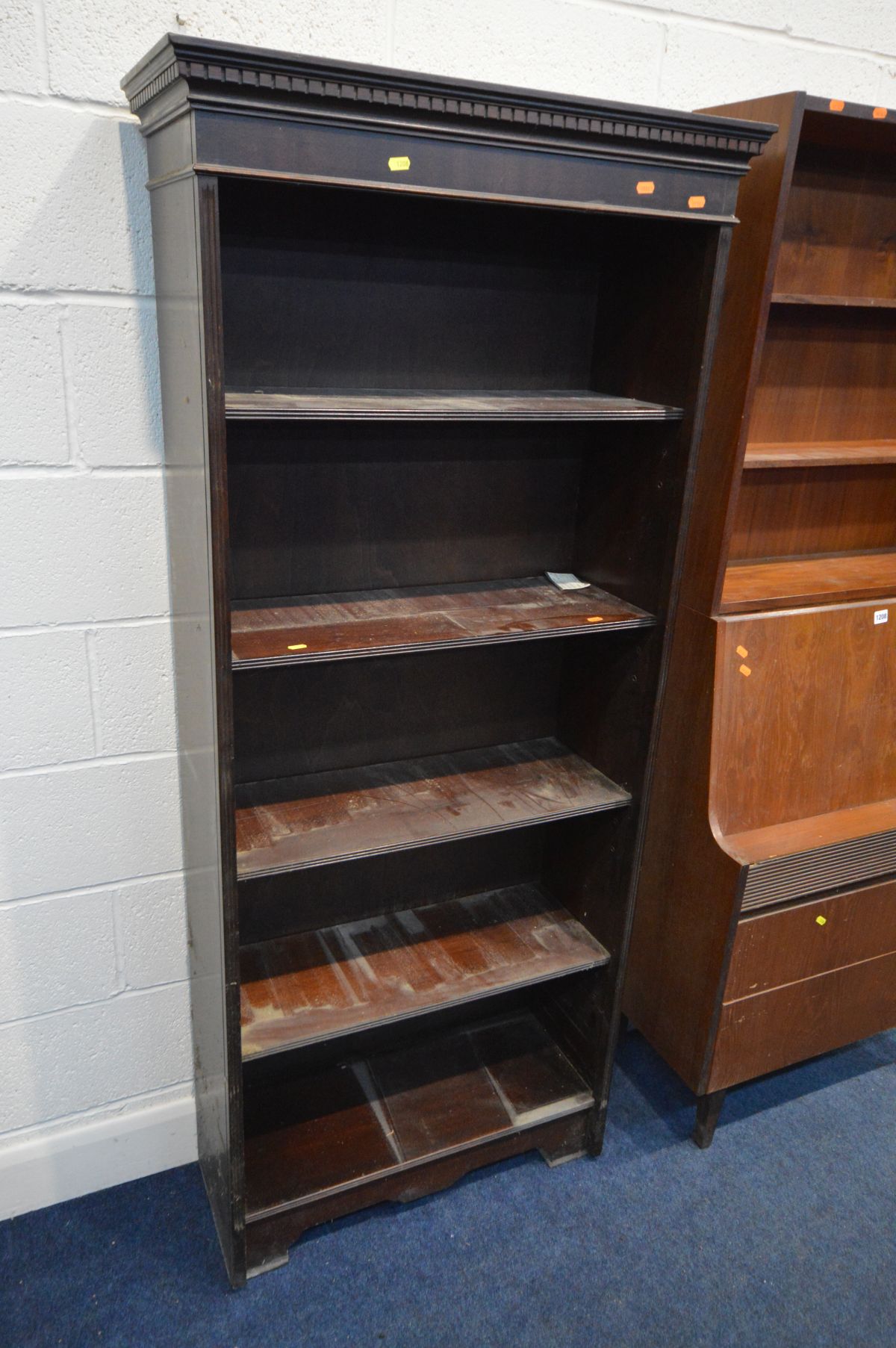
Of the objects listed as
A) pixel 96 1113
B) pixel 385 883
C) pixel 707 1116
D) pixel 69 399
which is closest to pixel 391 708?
pixel 385 883

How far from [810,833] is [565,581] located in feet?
2.17

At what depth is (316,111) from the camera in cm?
103

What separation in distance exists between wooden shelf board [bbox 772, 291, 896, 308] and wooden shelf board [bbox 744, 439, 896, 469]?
0.83ft

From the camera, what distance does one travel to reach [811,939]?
177 cm

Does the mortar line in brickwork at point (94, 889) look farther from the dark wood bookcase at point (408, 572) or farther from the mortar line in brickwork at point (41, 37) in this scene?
the mortar line in brickwork at point (41, 37)

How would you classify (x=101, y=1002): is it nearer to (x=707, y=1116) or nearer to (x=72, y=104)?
(x=707, y=1116)

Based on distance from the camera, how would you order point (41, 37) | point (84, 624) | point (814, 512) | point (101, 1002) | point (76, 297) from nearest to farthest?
point (41, 37), point (76, 297), point (84, 624), point (101, 1002), point (814, 512)

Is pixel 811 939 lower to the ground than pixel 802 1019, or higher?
higher

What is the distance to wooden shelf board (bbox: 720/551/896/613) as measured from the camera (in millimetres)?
1682

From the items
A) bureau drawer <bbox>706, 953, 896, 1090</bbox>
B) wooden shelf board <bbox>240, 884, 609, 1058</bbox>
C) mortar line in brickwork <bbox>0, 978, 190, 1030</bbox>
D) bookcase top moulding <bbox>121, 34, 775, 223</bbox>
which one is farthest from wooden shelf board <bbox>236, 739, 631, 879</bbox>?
bookcase top moulding <bbox>121, 34, 775, 223</bbox>

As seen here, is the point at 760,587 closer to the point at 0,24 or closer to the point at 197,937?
the point at 197,937

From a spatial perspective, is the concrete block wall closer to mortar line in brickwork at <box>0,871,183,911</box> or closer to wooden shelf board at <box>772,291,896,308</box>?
→ mortar line in brickwork at <box>0,871,183,911</box>

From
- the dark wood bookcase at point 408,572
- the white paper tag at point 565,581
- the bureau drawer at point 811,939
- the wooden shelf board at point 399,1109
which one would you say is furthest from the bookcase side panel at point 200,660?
the bureau drawer at point 811,939

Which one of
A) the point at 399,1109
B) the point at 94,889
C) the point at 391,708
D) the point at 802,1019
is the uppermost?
the point at 391,708
